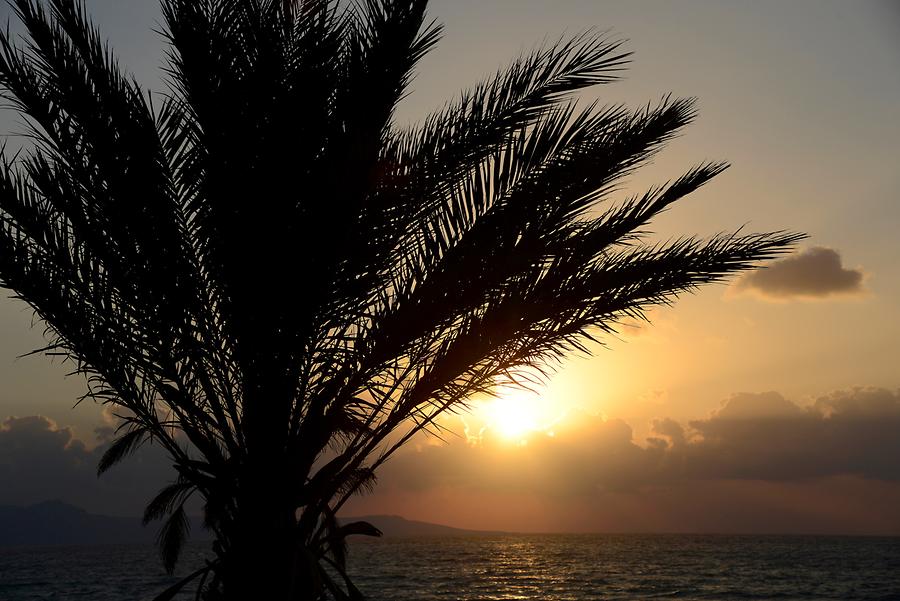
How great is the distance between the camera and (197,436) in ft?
21.2

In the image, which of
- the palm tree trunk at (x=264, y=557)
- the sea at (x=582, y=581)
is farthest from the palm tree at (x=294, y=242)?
the sea at (x=582, y=581)

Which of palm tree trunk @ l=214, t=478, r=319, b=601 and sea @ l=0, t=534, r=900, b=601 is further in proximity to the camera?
sea @ l=0, t=534, r=900, b=601

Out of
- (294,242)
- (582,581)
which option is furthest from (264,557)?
(582,581)

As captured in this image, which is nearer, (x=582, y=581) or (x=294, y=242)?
(x=294, y=242)

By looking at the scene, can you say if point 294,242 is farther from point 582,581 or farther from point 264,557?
point 582,581

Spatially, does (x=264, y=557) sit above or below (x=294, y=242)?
below

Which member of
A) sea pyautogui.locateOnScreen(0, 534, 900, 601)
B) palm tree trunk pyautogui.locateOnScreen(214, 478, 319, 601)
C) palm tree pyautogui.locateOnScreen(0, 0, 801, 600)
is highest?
palm tree pyautogui.locateOnScreen(0, 0, 801, 600)

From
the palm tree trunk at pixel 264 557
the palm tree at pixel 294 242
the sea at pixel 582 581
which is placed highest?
the palm tree at pixel 294 242

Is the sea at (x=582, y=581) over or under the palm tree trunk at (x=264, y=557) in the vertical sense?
under

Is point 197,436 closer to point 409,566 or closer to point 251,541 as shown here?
point 251,541

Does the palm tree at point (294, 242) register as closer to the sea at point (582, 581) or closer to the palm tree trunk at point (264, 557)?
the palm tree trunk at point (264, 557)

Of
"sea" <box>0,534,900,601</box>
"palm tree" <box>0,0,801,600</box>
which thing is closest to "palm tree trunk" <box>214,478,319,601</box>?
"palm tree" <box>0,0,801,600</box>

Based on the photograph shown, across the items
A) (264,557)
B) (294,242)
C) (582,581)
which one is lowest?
(582,581)

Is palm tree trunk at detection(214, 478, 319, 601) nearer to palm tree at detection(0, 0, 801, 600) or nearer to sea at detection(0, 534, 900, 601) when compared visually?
palm tree at detection(0, 0, 801, 600)
